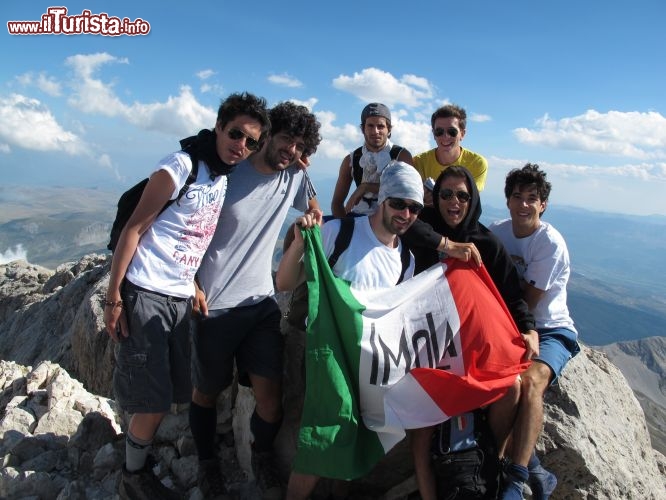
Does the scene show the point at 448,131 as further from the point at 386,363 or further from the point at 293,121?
the point at 386,363

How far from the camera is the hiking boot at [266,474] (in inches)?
208

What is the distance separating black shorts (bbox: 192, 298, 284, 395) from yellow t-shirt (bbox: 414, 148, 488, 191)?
3.65 m

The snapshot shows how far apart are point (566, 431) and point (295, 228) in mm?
4704

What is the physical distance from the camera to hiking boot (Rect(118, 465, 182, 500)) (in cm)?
512

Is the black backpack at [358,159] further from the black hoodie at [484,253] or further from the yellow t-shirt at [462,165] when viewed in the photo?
the black hoodie at [484,253]

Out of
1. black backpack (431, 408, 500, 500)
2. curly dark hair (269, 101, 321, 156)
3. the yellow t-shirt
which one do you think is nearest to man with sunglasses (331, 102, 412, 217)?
the yellow t-shirt

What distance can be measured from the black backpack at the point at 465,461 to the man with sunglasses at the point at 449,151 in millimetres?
3792

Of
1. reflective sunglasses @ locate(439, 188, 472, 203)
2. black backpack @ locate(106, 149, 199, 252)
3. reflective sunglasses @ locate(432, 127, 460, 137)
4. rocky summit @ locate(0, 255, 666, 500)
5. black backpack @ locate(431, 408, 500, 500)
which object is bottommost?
rocky summit @ locate(0, 255, 666, 500)

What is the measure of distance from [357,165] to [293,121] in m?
2.54

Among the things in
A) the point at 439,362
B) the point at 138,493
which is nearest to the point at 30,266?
the point at 138,493

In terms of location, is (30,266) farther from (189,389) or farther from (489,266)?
(489,266)

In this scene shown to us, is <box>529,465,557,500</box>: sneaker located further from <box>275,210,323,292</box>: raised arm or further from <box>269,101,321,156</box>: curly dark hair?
<box>269,101,321,156</box>: curly dark hair

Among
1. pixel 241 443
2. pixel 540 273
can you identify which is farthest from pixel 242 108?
pixel 241 443

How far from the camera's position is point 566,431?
19.4ft
